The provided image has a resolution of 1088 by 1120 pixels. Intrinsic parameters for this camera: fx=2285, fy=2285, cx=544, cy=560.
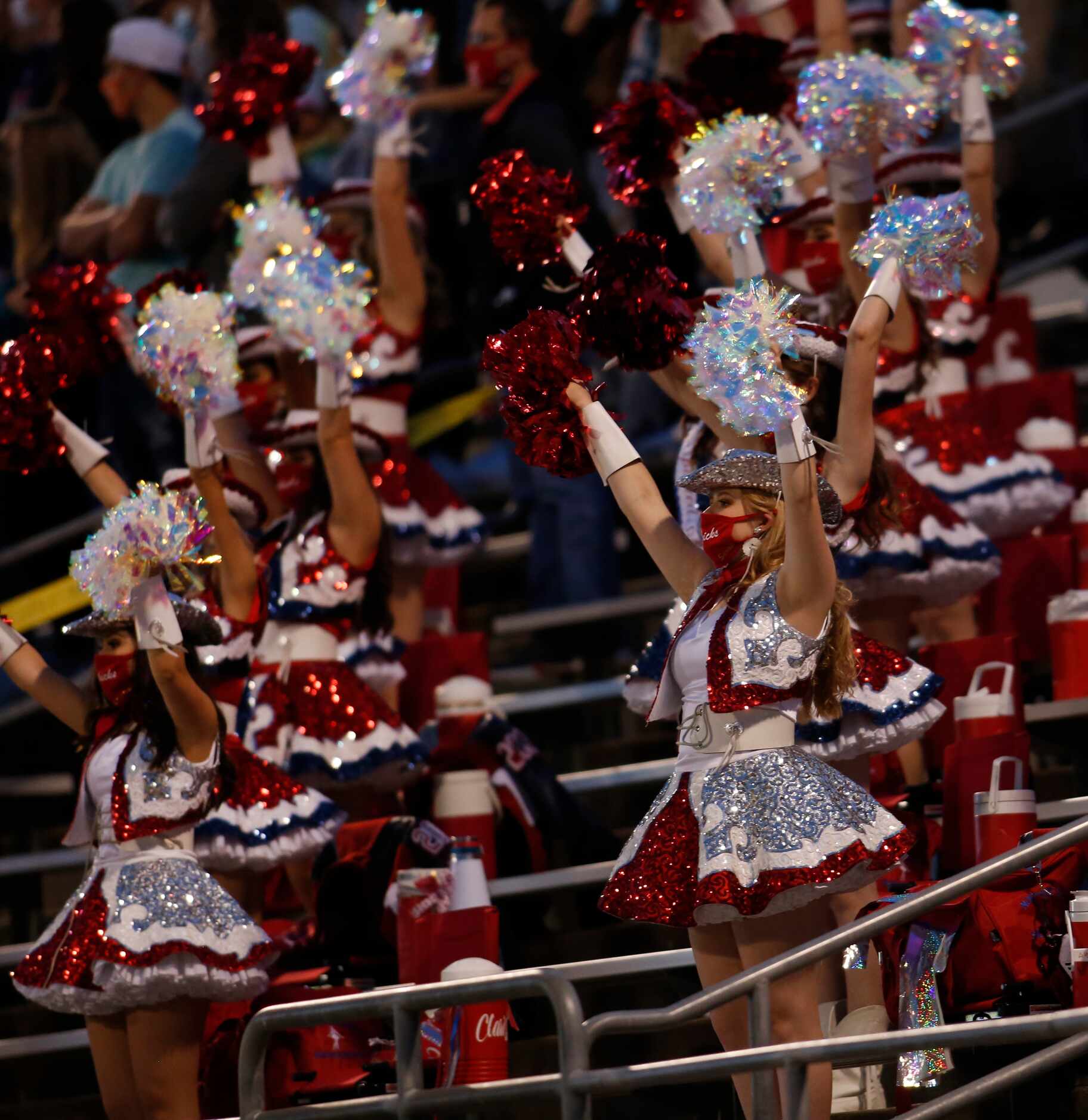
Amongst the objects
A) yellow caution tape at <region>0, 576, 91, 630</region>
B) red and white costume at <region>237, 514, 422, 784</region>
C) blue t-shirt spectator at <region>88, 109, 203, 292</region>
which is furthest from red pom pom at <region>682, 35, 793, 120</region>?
yellow caution tape at <region>0, 576, 91, 630</region>

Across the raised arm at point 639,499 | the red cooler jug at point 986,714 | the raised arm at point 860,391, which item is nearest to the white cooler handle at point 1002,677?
the red cooler jug at point 986,714

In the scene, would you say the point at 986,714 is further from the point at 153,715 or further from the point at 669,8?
the point at 669,8

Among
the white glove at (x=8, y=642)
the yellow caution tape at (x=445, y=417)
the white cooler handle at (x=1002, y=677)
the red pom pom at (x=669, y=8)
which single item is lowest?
the white cooler handle at (x=1002, y=677)

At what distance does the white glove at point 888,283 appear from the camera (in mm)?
4418

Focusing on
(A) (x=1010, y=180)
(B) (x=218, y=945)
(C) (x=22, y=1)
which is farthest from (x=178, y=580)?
(C) (x=22, y=1)

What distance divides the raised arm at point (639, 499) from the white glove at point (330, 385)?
1483mm

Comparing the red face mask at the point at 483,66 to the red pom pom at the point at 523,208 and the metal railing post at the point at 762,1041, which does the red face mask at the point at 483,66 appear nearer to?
the red pom pom at the point at 523,208

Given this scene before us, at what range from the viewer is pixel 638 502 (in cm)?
439

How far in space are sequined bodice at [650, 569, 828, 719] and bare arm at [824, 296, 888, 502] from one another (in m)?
0.48

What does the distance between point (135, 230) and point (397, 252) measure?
4.76 ft

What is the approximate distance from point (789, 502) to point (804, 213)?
2054mm

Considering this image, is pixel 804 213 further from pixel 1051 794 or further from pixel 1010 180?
pixel 1010 180

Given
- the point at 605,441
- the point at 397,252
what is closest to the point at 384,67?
the point at 397,252

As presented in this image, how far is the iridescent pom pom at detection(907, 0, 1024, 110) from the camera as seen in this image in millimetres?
5648
